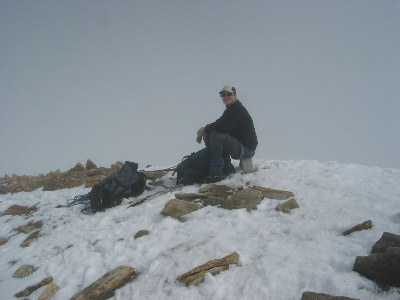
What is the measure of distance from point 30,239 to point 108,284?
10.7ft

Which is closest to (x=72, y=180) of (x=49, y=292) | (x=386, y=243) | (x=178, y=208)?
(x=178, y=208)

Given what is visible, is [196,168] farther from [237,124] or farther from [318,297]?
[318,297]

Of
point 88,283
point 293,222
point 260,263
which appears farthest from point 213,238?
point 88,283

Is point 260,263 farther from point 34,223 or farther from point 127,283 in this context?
point 34,223

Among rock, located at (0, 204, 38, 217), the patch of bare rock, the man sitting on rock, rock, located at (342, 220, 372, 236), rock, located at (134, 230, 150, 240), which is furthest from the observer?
rock, located at (0, 204, 38, 217)

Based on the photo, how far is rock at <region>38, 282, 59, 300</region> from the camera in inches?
126

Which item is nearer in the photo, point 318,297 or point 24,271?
point 318,297

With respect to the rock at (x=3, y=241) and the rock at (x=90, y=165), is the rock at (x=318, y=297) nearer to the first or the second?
the rock at (x=3, y=241)

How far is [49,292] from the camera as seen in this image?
326 cm

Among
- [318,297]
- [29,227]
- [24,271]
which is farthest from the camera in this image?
[29,227]

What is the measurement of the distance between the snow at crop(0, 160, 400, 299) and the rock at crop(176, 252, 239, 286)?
0.07m

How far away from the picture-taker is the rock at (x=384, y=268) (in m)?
2.24

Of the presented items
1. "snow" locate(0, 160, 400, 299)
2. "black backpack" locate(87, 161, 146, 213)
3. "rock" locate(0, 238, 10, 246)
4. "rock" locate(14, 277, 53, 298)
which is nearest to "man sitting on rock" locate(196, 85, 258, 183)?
"snow" locate(0, 160, 400, 299)

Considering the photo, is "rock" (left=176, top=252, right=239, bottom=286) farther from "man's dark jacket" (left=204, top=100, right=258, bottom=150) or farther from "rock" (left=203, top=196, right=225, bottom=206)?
"man's dark jacket" (left=204, top=100, right=258, bottom=150)
